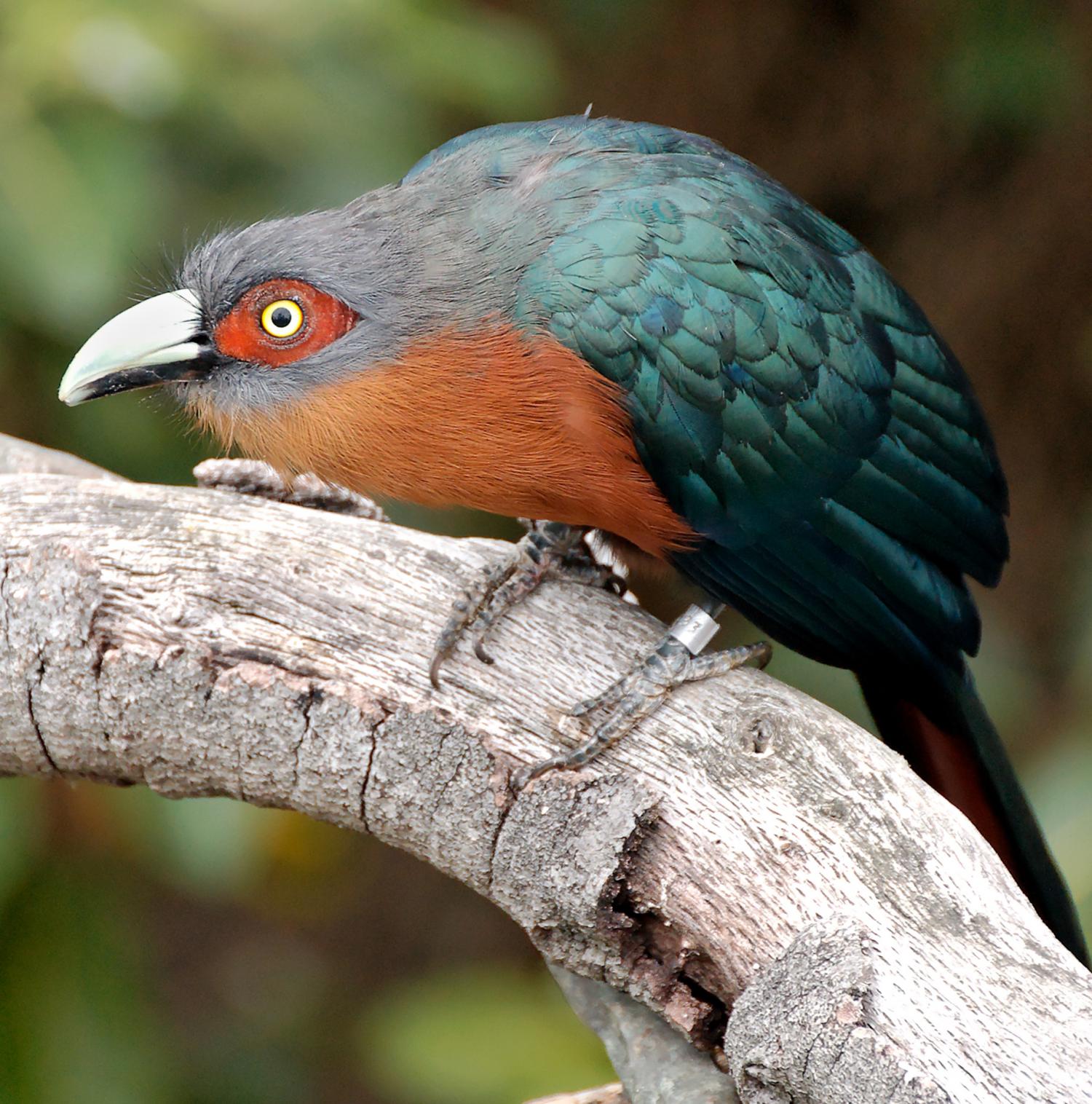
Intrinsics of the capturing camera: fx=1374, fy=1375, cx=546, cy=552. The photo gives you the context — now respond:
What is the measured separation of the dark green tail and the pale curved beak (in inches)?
59.5

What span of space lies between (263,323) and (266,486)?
0.50 metres

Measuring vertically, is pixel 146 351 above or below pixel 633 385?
below

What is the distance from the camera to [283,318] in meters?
2.51

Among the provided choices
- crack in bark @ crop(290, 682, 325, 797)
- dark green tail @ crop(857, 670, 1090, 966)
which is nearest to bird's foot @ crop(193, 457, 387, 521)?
crack in bark @ crop(290, 682, 325, 797)

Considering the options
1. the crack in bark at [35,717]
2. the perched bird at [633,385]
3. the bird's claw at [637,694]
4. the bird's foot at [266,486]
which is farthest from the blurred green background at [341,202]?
the bird's claw at [637,694]

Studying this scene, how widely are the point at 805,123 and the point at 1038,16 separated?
1.57 metres

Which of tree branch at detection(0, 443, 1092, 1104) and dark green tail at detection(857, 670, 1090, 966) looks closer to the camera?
tree branch at detection(0, 443, 1092, 1104)

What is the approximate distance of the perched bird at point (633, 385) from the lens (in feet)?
7.95

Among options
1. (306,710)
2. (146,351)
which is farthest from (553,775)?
(146,351)

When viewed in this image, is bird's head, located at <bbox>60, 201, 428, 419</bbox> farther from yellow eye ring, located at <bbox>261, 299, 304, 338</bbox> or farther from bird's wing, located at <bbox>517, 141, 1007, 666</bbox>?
bird's wing, located at <bbox>517, 141, 1007, 666</bbox>

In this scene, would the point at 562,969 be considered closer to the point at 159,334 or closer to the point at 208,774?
the point at 208,774

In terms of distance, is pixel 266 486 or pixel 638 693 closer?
pixel 638 693

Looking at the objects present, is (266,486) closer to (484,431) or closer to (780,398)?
(484,431)

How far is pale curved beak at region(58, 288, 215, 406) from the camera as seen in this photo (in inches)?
99.6
